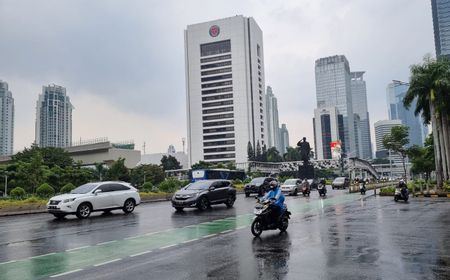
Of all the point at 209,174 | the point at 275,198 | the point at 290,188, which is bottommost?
the point at 290,188

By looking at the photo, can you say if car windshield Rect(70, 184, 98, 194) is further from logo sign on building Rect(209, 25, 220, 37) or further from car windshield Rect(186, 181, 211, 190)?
logo sign on building Rect(209, 25, 220, 37)

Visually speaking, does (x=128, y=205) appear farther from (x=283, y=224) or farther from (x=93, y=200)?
(x=283, y=224)

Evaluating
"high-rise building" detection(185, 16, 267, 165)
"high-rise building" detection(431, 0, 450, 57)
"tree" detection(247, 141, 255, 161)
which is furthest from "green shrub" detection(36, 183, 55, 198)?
"high-rise building" detection(185, 16, 267, 165)

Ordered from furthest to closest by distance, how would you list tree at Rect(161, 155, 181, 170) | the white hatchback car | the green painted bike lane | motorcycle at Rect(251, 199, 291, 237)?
tree at Rect(161, 155, 181, 170), the white hatchback car, motorcycle at Rect(251, 199, 291, 237), the green painted bike lane

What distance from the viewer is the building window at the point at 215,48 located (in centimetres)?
16888

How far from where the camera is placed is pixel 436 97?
33.8 metres

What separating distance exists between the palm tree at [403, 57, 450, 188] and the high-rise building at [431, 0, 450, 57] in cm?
4106

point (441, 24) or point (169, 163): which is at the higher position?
point (441, 24)

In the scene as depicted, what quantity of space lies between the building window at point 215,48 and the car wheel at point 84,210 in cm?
15543

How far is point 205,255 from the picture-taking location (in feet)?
28.7

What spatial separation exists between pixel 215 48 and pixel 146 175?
10611 cm

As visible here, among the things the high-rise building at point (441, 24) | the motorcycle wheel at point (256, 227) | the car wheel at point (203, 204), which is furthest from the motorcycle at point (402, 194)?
the high-rise building at point (441, 24)

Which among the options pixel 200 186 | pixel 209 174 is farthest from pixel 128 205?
pixel 209 174

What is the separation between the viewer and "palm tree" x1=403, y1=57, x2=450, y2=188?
33594 mm
